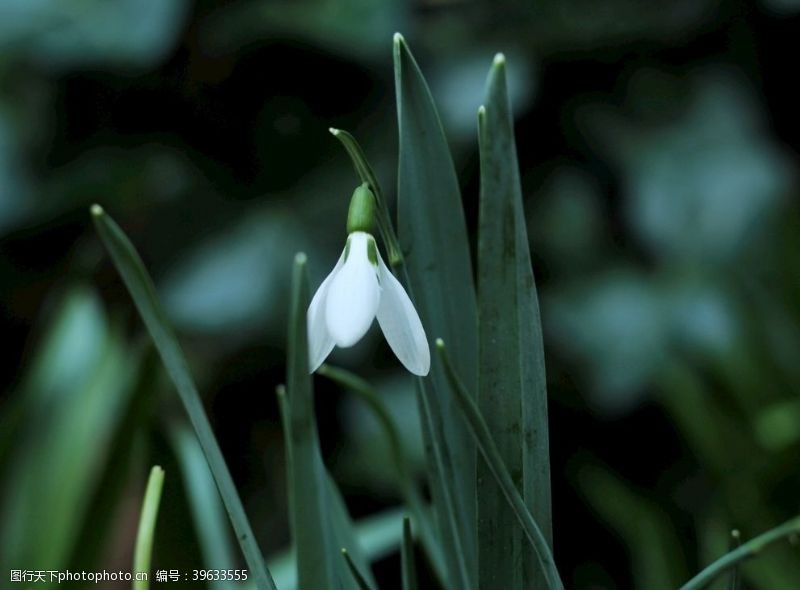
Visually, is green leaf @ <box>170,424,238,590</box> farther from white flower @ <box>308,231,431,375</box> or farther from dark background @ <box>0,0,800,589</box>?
dark background @ <box>0,0,800,589</box>

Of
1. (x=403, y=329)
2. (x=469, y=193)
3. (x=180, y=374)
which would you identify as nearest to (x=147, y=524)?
(x=180, y=374)

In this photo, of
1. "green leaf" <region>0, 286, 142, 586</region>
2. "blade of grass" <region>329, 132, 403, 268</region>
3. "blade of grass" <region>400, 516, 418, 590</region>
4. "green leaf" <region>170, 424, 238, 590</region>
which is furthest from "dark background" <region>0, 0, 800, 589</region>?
"blade of grass" <region>329, 132, 403, 268</region>

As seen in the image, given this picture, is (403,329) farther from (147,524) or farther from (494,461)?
(147,524)

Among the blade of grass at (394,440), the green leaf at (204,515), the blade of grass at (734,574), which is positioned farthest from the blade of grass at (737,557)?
the green leaf at (204,515)

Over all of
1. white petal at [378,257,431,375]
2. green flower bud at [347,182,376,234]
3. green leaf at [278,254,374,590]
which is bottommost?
green leaf at [278,254,374,590]

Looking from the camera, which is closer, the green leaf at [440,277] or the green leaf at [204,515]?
the green leaf at [440,277]

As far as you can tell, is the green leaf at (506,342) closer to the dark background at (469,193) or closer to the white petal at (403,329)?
the white petal at (403,329)
